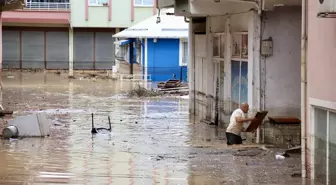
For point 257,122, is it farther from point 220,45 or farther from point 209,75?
point 209,75

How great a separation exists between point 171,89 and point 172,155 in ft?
76.9

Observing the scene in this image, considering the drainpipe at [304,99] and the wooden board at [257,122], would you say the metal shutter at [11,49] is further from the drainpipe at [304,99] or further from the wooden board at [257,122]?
the drainpipe at [304,99]

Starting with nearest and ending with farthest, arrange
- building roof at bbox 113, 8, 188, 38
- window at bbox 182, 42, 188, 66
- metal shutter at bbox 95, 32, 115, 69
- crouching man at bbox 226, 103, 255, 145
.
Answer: crouching man at bbox 226, 103, 255, 145 → building roof at bbox 113, 8, 188, 38 → window at bbox 182, 42, 188, 66 → metal shutter at bbox 95, 32, 115, 69

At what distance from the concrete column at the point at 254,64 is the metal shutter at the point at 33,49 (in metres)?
46.2

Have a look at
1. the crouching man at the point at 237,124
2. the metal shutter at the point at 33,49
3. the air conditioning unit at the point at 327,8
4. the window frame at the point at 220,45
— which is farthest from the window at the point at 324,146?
the metal shutter at the point at 33,49

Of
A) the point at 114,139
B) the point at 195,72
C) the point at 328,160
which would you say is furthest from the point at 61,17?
the point at 328,160

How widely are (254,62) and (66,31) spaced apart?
45.7 metres

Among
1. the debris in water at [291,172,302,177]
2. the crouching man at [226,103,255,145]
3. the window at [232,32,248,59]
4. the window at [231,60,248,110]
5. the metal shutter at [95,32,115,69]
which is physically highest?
the metal shutter at [95,32,115,69]

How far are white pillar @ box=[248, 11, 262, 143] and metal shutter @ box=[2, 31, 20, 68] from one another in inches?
1848

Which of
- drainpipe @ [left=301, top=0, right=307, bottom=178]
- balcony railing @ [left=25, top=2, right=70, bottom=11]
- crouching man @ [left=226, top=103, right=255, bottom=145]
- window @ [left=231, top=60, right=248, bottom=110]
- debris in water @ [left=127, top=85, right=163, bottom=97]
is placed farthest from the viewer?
balcony railing @ [left=25, top=2, right=70, bottom=11]

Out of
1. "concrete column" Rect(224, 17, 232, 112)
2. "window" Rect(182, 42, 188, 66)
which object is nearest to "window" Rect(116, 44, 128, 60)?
"window" Rect(182, 42, 188, 66)

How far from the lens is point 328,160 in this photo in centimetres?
1209

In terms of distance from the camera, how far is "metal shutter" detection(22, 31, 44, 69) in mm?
63781

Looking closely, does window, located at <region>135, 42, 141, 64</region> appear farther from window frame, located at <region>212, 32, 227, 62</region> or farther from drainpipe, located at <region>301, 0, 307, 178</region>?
drainpipe, located at <region>301, 0, 307, 178</region>
